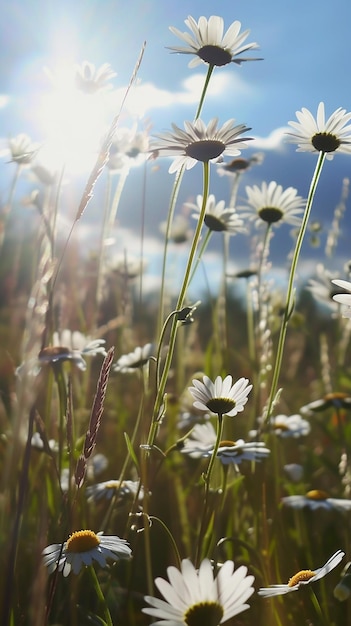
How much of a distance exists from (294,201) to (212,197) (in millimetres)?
204

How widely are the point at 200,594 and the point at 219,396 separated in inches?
13.9

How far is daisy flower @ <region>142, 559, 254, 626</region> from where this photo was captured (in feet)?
2.19

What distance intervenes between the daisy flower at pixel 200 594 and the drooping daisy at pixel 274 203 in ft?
3.23

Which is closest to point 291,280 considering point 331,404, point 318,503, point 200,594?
point 200,594

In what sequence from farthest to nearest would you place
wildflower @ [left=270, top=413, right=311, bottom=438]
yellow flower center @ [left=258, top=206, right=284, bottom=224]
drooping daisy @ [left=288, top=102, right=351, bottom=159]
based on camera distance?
wildflower @ [left=270, top=413, right=311, bottom=438] < yellow flower center @ [left=258, top=206, right=284, bottom=224] < drooping daisy @ [left=288, top=102, right=351, bottom=159]

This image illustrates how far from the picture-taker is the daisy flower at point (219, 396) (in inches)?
37.8

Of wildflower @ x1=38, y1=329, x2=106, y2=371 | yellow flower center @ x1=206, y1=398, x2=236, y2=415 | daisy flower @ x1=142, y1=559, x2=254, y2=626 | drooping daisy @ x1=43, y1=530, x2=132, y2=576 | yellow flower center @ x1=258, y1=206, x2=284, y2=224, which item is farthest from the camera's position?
yellow flower center @ x1=258, y1=206, x2=284, y2=224

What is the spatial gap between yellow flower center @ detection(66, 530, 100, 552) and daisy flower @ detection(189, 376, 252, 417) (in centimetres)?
23

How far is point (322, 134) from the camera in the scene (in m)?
1.13

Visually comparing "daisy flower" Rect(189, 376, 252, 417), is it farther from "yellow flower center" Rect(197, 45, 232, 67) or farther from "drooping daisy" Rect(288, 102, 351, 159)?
"yellow flower center" Rect(197, 45, 232, 67)

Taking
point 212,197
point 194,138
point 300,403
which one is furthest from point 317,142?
point 300,403

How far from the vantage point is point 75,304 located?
6.66ft

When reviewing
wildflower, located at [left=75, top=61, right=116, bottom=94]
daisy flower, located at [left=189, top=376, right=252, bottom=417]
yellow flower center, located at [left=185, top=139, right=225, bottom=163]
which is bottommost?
daisy flower, located at [left=189, top=376, right=252, bottom=417]

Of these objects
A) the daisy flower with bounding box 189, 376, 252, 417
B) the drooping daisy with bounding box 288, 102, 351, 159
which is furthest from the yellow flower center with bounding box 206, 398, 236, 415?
the drooping daisy with bounding box 288, 102, 351, 159
